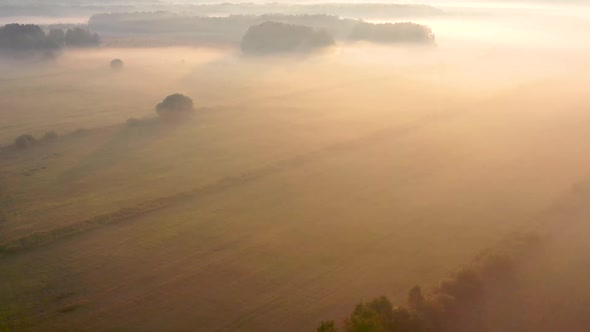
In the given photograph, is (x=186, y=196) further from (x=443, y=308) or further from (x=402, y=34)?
(x=402, y=34)

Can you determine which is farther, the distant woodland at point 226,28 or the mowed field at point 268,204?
the distant woodland at point 226,28

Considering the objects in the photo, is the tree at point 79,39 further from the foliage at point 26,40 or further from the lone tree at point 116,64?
the lone tree at point 116,64

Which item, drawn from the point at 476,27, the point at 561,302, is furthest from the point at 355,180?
the point at 476,27

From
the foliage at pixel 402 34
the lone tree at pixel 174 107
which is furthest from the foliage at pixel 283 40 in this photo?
the lone tree at pixel 174 107

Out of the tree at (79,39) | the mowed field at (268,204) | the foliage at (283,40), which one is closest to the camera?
the mowed field at (268,204)

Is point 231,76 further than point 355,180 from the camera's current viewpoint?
Yes

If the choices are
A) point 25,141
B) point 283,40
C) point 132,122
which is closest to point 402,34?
point 283,40

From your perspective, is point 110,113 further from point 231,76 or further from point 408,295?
point 408,295
